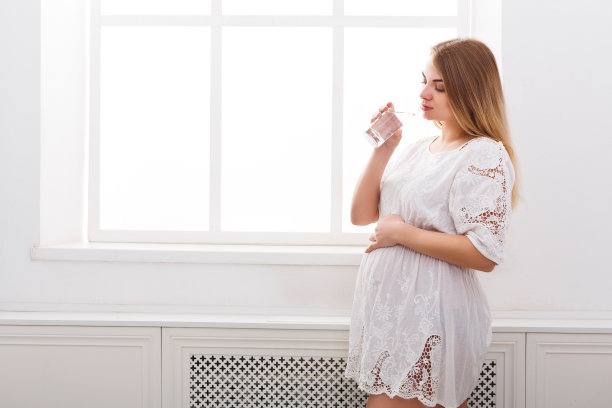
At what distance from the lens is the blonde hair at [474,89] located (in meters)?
1.51

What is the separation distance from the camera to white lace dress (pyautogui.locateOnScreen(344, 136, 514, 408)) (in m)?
1.45

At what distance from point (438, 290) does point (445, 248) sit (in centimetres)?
13

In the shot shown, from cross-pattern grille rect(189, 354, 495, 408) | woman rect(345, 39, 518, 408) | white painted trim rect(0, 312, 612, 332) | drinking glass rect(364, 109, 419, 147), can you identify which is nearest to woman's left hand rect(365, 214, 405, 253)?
woman rect(345, 39, 518, 408)

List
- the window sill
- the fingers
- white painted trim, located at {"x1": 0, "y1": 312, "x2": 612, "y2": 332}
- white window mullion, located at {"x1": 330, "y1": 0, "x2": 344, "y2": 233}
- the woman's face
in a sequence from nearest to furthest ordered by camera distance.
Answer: the woman's face → the fingers → white painted trim, located at {"x1": 0, "y1": 312, "x2": 612, "y2": 332} → the window sill → white window mullion, located at {"x1": 330, "y1": 0, "x2": 344, "y2": 233}

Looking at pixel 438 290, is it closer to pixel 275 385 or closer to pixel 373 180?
pixel 373 180

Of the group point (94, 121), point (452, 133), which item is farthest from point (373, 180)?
point (94, 121)

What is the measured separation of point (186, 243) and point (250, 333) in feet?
1.95

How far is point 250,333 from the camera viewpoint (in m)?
2.02

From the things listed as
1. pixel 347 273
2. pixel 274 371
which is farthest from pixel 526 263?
pixel 274 371

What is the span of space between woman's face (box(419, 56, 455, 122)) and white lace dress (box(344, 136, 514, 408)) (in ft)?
0.38

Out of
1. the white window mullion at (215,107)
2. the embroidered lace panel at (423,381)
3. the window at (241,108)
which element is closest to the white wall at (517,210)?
the window at (241,108)

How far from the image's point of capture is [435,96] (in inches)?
61.7

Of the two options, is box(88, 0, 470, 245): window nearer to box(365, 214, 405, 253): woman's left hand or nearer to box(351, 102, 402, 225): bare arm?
A: box(351, 102, 402, 225): bare arm

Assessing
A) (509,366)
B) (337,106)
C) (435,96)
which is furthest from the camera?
(337,106)
